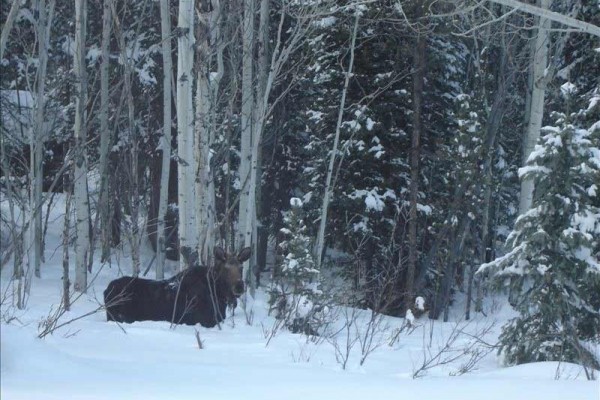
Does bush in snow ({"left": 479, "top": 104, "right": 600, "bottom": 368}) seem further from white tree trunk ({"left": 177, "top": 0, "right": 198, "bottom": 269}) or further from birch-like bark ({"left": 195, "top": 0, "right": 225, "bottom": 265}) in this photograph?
birch-like bark ({"left": 195, "top": 0, "right": 225, "bottom": 265})

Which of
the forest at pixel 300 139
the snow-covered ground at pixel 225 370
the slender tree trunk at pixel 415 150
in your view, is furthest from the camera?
the slender tree trunk at pixel 415 150

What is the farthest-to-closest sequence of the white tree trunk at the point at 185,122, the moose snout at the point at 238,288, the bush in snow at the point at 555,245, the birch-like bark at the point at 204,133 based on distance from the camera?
the birch-like bark at the point at 204,133
the white tree trunk at the point at 185,122
the moose snout at the point at 238,288
the bush in snow at the point at 555,245

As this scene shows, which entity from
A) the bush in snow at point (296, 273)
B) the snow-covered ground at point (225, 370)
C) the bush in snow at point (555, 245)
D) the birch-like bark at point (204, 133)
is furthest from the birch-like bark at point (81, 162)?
the bush in snow at point (555, 245)

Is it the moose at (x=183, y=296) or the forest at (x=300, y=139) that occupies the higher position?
the forest at (x=300, y=139)

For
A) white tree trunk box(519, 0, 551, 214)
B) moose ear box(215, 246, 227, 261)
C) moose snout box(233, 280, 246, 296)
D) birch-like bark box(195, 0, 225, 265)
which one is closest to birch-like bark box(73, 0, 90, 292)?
birch-like bark box(195, 0, 225, 265)

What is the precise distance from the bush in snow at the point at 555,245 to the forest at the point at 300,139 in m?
0.09

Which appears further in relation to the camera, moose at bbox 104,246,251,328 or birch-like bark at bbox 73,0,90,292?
birch-like bark at bbox 73,0,90,292

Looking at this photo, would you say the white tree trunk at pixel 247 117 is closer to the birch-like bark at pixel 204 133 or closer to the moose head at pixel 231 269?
the birch-like bark at pixel 204 133

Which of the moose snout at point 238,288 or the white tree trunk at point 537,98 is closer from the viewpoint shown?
the moose snout at point 238,288

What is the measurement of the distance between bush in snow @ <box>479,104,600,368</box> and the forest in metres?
0.09

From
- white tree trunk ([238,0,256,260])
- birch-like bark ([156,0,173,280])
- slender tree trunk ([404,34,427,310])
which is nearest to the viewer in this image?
birch-like bark ([156,0,173,280])

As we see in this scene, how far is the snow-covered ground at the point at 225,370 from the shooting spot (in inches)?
221

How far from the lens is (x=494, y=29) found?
72.8ft

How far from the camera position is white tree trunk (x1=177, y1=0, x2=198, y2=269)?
1238 centimetres
